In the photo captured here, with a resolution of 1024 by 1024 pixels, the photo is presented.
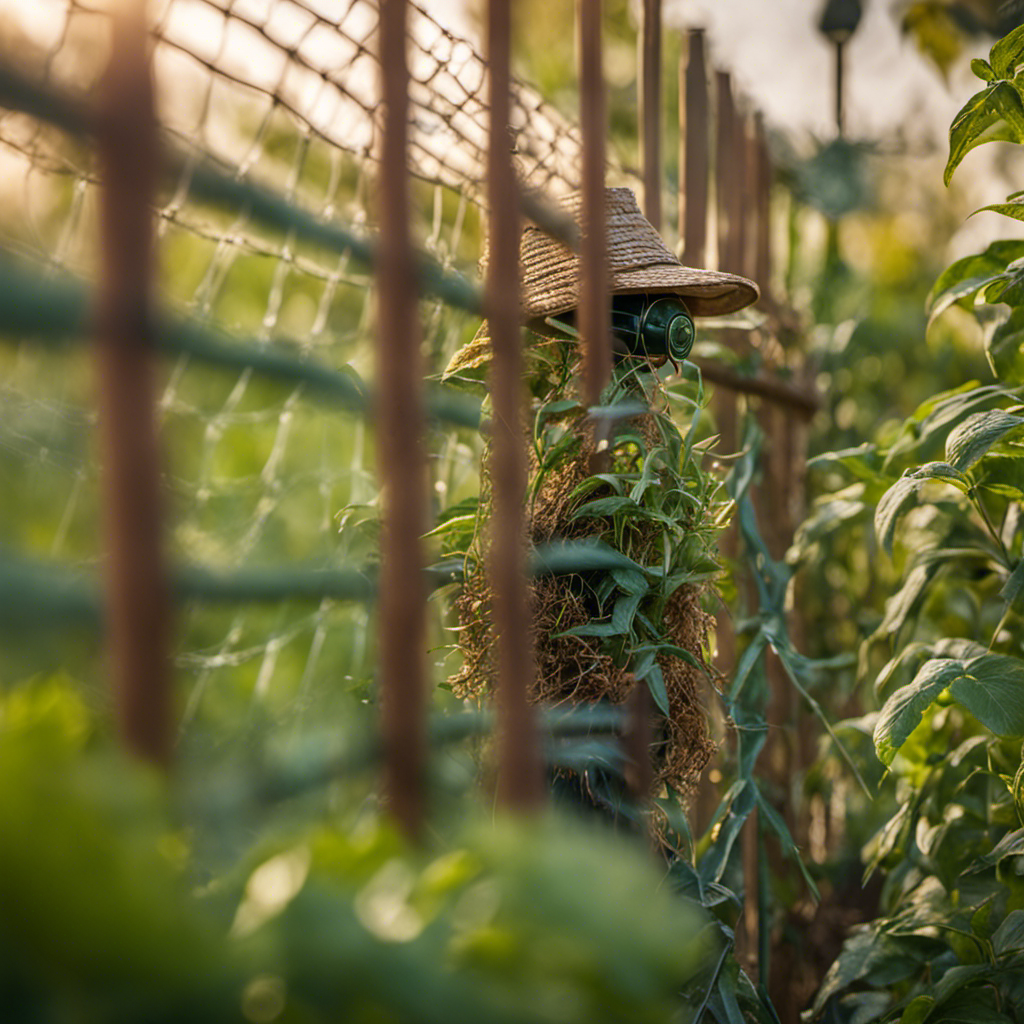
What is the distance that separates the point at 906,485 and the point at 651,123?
685 millimetres

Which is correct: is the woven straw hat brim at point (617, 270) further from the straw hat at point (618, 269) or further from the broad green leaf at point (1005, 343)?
the broad green leaf at point (1005, 343)

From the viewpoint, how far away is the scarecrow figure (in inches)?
32.7

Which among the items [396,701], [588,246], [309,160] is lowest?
[396,701]

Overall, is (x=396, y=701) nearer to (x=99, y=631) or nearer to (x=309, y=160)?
(x=99, y=631)

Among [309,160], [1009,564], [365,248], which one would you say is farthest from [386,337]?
[309,160]

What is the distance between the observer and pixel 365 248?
456 millimetres

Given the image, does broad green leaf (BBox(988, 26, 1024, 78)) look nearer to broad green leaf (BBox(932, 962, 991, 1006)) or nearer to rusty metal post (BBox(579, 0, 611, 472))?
rusty metal post (BBox(579, 0, 611, 472))

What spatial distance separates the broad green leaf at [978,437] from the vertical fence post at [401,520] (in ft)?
2.44

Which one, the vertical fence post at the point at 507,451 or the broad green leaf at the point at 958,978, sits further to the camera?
the broad green leaf at the point at 958,978

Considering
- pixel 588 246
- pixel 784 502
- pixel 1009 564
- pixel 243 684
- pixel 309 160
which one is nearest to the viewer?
pixel 588 246

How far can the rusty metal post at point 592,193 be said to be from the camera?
2.39 feet

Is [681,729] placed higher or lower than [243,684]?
higher

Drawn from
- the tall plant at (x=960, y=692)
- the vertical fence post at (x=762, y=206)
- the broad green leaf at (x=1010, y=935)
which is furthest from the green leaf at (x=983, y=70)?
the broad green leaf at (x=1010, y=935)

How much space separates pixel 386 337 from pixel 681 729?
1.97 ft
